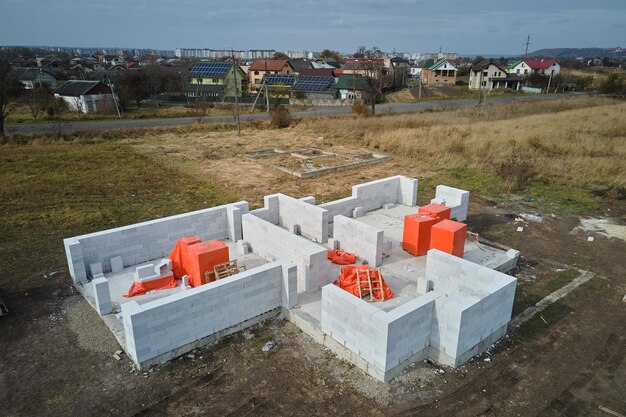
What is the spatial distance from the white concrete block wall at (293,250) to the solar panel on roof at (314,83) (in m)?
42.9

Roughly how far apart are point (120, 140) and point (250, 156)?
10.2 metres

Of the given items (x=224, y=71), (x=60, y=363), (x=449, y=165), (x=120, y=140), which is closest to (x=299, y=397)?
(x=60, y=363)

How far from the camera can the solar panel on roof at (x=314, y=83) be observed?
5090cm

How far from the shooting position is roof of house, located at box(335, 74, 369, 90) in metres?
46.9

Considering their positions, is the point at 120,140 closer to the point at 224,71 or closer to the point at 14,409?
the point at 14,409

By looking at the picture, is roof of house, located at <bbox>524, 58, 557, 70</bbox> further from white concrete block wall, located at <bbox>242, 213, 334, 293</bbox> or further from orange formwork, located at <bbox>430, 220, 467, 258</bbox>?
white concrete block wall, located at <bbox>242, 213, 334, 293</bbox>

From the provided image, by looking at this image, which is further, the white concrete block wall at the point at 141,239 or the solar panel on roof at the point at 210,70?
the solar panel on roof at the point at 210,70

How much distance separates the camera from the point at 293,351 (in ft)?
23.8

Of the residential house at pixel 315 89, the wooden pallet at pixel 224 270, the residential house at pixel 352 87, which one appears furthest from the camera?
the residential house at pixel 315 89

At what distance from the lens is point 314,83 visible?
52.0 meters

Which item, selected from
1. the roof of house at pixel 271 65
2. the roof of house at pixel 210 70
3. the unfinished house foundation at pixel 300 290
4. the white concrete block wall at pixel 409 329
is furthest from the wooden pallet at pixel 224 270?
the roof of house at pixel 271 65

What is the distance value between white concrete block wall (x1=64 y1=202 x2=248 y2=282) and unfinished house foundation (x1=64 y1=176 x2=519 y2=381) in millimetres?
25

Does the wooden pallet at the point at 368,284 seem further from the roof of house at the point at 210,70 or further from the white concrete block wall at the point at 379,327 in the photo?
the roof of house at the point at 210,70

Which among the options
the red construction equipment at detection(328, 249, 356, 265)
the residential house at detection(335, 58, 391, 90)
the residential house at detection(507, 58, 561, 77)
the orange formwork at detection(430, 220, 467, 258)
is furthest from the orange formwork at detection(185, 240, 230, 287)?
the residential house at detection(507, 58, 561, 77)
